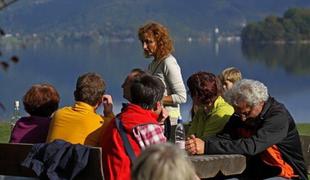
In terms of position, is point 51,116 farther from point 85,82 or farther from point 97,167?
point 97,167

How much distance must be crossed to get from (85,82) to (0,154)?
679mm

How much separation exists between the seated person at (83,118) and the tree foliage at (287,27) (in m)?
114

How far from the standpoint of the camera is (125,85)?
18.0ft

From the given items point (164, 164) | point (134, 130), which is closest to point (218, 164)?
point (134, 130)

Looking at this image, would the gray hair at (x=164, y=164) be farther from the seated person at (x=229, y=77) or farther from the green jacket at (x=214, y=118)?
the seated person at (x=229, y=77)

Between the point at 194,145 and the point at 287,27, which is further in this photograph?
the point at 287,27

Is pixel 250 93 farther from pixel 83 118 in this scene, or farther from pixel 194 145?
pixel 83 118

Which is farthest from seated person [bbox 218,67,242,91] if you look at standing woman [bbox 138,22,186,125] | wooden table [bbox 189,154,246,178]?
wooden table [bbox 189,154,246,178]

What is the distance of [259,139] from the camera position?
527cm

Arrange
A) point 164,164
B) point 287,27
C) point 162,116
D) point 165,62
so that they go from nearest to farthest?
point 164,164 < point 162,116 < point 165,62 < point 287,27

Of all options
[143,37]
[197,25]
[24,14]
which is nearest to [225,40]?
[197,25]

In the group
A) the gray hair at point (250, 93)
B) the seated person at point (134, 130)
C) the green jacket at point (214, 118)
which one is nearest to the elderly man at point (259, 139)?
the gray hair at point (250, 93)

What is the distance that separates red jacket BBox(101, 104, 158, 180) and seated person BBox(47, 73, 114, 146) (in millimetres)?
254

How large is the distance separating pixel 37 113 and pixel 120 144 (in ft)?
3.11
